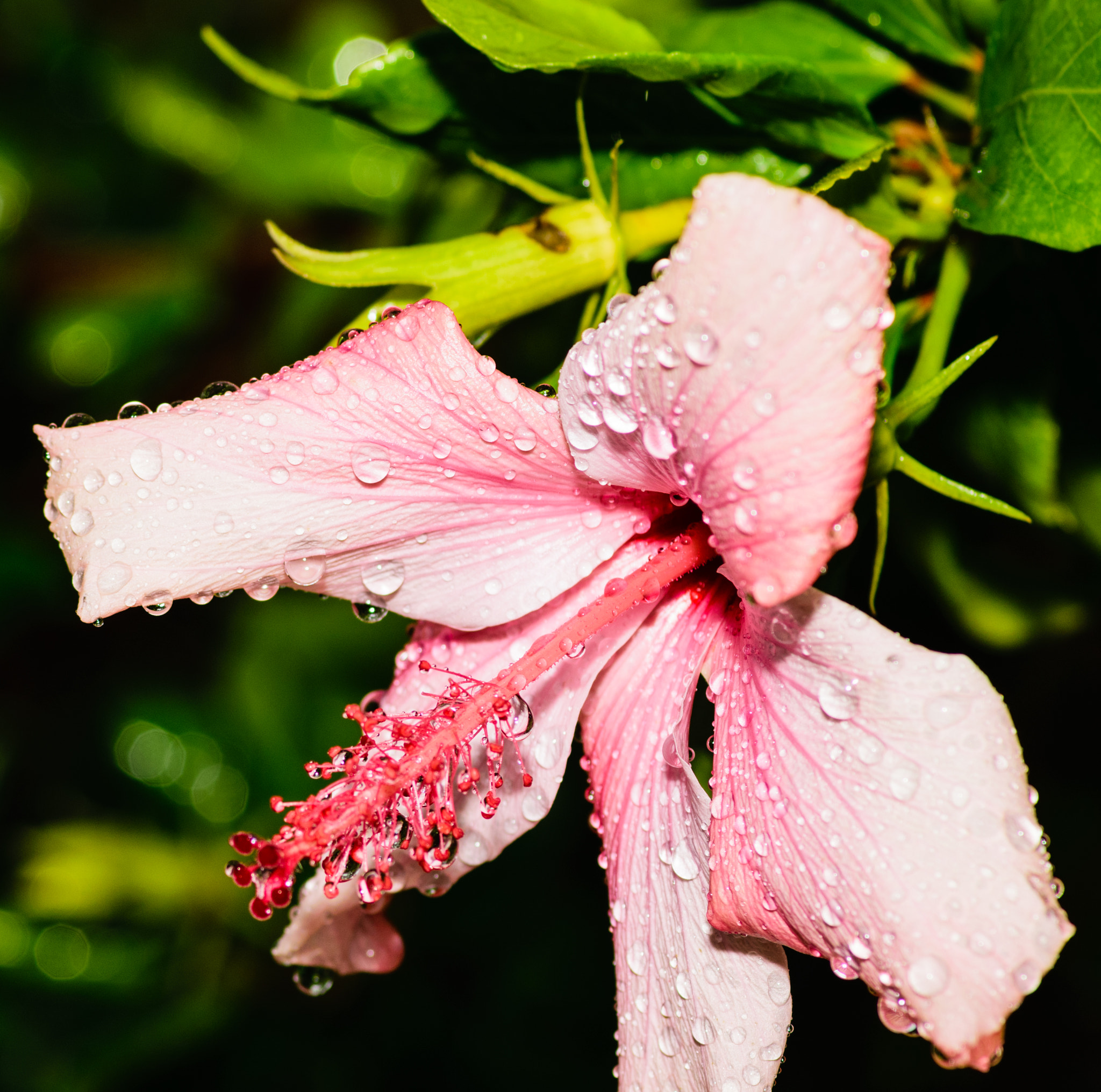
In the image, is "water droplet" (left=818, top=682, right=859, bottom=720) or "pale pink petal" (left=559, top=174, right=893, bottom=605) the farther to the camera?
"water droplet" (left=818, top=682, right=859, bottom=720)

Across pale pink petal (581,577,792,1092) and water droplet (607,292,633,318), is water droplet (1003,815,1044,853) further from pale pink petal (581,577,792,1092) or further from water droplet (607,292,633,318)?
water droplet (607,292,633,318)

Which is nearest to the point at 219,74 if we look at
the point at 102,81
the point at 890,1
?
the point at 102,81

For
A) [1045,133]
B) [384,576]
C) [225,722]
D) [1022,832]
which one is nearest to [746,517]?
[1022,832]

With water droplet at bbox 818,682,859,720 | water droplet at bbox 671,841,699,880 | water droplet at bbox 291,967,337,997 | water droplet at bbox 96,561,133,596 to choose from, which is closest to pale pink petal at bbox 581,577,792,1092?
water droplet at bbox 671,841,699,880

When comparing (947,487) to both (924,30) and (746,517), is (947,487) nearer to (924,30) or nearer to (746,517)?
(746,517)

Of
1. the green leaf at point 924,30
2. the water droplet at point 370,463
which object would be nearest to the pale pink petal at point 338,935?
the water droplet at point 370,463

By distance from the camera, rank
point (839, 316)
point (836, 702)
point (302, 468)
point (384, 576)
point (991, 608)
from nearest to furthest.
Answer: point (839, 316) → point (836, 702) → point (302, 468) → point (384, 576) → point (991, 608)

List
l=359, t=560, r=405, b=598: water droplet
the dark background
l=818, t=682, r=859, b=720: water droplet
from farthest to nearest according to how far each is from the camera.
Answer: the dark background
l=359, t=560, r=405, b=598: water droplet
l=818, t=682, r=859, b=720: water droplet

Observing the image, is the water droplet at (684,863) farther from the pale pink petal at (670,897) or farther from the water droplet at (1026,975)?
the water droplet at (1026,975)
